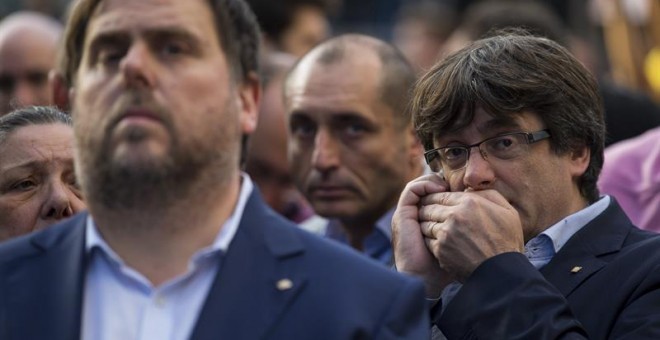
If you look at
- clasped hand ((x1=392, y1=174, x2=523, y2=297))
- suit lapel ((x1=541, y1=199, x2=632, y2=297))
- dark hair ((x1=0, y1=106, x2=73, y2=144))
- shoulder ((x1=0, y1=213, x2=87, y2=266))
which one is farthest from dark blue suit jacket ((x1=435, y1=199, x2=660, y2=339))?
dark hair ((x1=0, y1=106, x2=73, y2=144))

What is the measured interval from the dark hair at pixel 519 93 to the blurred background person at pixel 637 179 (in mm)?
1308

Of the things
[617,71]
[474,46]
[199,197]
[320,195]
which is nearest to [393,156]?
[320,195]

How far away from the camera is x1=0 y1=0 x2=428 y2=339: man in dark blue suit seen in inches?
134

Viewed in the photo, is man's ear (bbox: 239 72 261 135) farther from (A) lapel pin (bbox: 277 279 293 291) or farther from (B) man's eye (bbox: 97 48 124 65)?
(A) lapel pin (bbox: 277 279 293 291)

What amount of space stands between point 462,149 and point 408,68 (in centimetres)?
182

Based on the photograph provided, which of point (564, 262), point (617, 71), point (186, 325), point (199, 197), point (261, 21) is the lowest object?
point (617, 71)

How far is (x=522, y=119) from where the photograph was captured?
174 inches

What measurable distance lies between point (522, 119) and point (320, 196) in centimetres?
159

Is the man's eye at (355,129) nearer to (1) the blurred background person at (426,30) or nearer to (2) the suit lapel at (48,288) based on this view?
(2) the suit lapel at (48,288)

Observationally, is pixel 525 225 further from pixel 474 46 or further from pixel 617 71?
pixel 617 71

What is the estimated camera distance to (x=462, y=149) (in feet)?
14.7

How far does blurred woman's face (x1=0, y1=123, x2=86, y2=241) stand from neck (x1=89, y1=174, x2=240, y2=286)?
→ 0.86 meters

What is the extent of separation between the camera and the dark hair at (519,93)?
441 centimetres

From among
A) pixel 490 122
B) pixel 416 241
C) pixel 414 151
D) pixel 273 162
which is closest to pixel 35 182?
pixel 416 241
